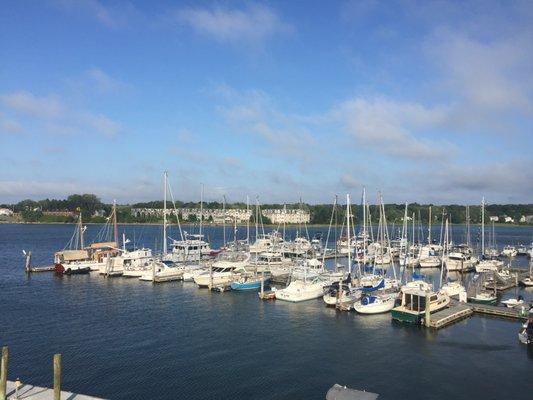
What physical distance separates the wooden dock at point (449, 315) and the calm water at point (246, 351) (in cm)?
67

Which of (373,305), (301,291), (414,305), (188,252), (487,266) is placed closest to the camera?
(414,305)

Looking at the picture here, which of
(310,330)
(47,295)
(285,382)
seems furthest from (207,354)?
(47,295)

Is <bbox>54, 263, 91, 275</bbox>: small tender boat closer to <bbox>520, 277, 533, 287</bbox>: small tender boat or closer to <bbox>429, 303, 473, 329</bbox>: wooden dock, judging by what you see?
<bbox>429, 303, 473, 329</bbox>: wooden dock

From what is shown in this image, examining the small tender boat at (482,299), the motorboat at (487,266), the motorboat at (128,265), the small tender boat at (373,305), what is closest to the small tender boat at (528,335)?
the small tender boat at (373,305)

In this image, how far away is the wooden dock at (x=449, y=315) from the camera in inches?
1447

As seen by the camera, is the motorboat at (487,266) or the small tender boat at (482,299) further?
the motorboat at (487,266)

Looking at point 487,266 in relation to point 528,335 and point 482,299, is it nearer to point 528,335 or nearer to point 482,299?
point 482,299

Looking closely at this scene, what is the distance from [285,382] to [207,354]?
6944 mm

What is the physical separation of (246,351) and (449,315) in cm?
1808

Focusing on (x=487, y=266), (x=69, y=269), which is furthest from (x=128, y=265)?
(x=487, y=266)

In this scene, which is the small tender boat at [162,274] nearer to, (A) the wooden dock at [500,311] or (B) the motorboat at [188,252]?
(B) the motorboat at [188,252]

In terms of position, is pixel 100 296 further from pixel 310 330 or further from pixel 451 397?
pixel 451 397

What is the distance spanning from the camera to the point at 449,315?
38406mm

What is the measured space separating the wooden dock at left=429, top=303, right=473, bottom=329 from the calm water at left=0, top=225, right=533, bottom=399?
0.67 meters
